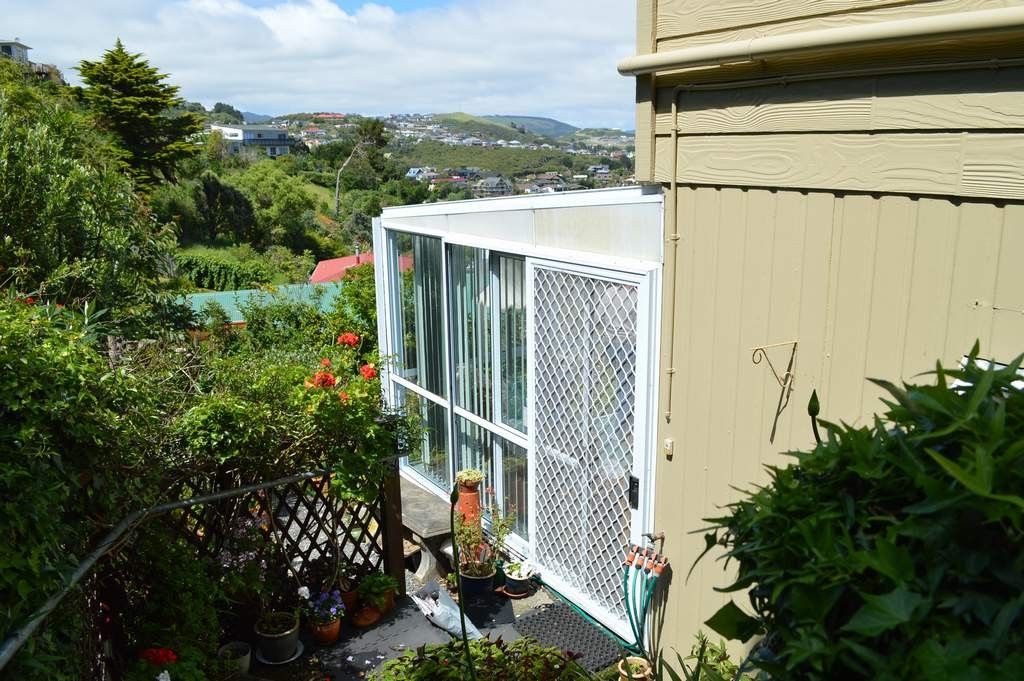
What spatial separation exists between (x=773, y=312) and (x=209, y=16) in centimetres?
5344

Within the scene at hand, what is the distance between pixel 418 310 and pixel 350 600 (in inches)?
107

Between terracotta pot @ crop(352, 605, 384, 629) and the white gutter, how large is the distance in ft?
12.1

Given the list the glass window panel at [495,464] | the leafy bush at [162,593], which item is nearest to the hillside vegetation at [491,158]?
the glass window panel at [495,464]

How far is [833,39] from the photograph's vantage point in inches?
112

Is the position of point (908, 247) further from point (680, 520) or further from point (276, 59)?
point (276, 59)

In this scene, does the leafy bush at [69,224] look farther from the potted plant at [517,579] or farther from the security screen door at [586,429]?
the potted plant at [517,579]

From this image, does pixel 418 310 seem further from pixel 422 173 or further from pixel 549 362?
pixel 422 173

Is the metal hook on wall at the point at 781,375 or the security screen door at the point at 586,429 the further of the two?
the security screen door at the point at 586,429

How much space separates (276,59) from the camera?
83500mm

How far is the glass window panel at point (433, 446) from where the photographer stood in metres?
6.44

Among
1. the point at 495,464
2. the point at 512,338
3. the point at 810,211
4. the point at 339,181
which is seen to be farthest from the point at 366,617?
the point at 339,181

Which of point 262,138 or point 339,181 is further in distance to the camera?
point 262,138

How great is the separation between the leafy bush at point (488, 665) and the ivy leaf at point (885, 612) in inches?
70.2

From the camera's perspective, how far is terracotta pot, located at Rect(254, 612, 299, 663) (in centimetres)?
431
